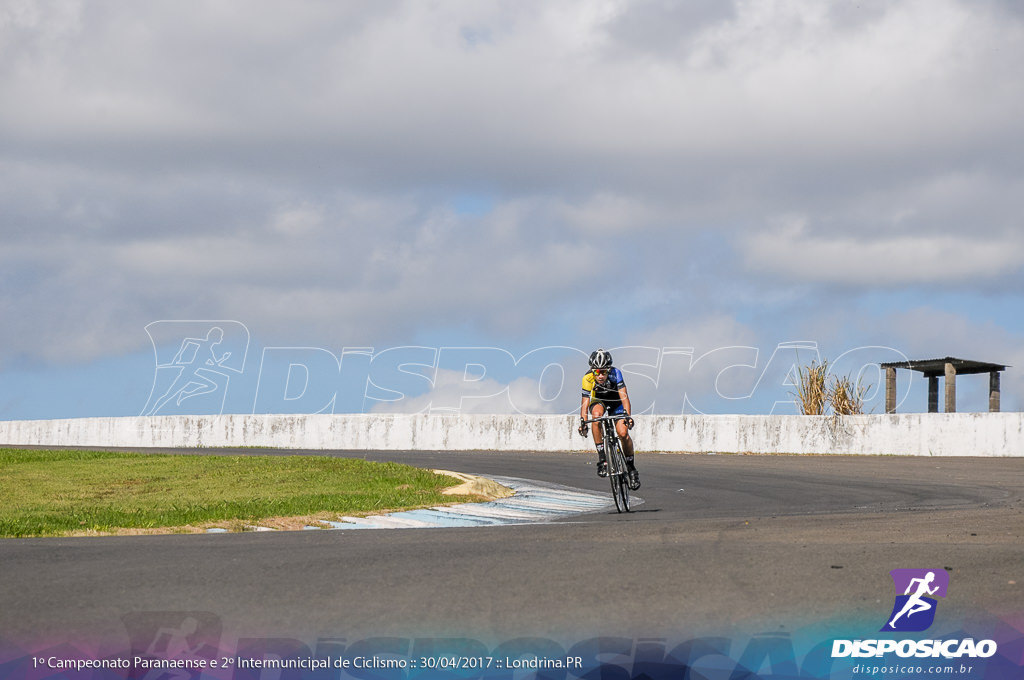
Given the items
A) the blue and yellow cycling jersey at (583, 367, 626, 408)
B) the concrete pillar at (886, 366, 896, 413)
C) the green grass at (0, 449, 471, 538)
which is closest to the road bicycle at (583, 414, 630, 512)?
the blue and yellow cycling jersey at (583, 367, 626, 408)

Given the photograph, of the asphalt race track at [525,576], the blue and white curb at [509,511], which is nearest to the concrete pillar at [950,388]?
the blue and white curb at [509,511]

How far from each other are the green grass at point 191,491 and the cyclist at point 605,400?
3001mm

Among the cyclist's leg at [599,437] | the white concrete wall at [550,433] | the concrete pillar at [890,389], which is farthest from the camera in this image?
the concrete pillar at [890,389]

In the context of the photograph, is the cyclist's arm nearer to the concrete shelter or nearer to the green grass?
the green grass

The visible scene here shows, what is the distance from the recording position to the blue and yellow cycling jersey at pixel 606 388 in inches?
568

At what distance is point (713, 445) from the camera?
31812 millimetres

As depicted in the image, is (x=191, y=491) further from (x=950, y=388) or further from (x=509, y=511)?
(x=950, y=388)

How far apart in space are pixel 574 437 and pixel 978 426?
1062 centimetres

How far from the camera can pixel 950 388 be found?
32844 mm

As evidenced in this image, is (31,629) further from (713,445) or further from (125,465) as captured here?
(713,445)

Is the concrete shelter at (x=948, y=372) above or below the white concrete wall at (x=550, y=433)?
above

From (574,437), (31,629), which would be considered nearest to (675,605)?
(31,629)

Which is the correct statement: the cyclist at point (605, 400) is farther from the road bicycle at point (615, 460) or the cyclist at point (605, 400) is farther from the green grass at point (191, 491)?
the green grass at point (191, 491)

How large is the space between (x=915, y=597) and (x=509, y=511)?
9.00 m
